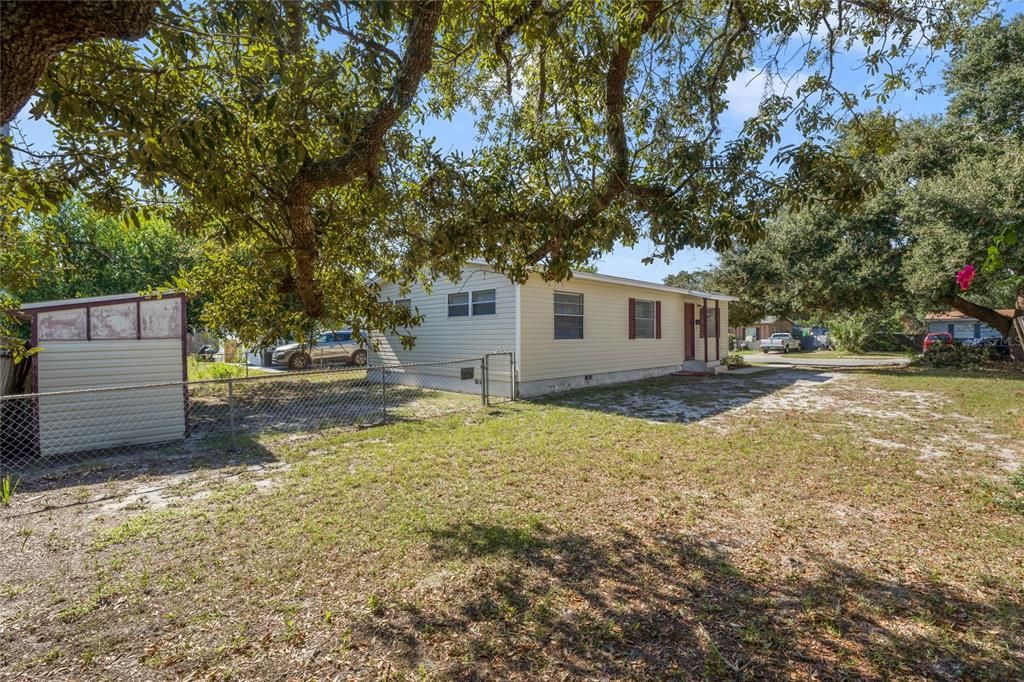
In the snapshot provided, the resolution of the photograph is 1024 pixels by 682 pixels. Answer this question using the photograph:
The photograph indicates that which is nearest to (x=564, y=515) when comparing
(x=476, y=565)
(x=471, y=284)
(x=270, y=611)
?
(x=476, y=565)

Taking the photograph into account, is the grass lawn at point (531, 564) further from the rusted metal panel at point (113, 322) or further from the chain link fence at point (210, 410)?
the rusted metal panel at point (113, 322)

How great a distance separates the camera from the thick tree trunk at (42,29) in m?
1.51

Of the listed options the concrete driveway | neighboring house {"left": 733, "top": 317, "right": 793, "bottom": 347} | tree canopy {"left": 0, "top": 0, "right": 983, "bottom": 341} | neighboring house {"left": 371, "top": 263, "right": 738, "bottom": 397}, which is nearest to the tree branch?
tree canopy {"left": 0, "top": 0, "right": 983, "bottom": 341}

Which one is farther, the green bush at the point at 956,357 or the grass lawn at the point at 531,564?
the green bush at the point at 956,357

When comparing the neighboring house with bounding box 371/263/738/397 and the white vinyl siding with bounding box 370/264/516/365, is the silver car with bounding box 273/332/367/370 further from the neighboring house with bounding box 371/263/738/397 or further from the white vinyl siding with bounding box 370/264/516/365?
the white vinyl siding with bounding box 370/264/516/365

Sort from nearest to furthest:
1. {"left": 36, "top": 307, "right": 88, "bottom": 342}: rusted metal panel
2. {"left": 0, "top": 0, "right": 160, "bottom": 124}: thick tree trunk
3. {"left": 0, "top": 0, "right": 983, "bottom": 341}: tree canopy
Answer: {"left": 0, "top": 0, "right": 160, "bottom": 124}: thick tree trunk → {"left": 0, "top": 0, "right": 983, "bottom": 341}: tree canopy → {"left": 36, "top": 307, "right": 88, "bottom": 342}: rusted metal panel

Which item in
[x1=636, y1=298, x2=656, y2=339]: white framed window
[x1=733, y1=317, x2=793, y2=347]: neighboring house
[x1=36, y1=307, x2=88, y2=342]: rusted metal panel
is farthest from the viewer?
[x1=733, y1=317, x2=793, y2=347]: neighboring house

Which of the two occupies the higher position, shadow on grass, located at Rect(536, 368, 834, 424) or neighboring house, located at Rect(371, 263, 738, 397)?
neighboring house, located at Rect(371, 263, 738, 397)

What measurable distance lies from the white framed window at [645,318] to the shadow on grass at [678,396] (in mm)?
1453

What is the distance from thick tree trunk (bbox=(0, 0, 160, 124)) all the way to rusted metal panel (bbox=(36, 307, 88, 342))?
665cm

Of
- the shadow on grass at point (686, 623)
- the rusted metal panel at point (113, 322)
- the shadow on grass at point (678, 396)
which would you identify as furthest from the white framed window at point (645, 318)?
the rusted metal panel at point (113, 322)

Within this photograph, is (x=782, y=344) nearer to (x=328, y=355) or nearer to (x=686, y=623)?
(x=328, y=355)

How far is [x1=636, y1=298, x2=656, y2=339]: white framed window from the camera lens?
1472 cm

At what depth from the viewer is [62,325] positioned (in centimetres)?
672
